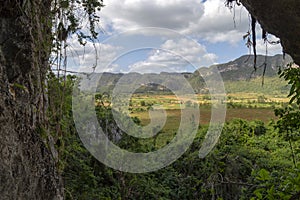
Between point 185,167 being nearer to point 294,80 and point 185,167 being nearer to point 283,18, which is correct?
point 294,80

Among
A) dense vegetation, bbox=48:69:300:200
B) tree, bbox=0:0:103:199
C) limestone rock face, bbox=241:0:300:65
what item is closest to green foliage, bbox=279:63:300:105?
limestone rock face, bbox=241:0:300:65

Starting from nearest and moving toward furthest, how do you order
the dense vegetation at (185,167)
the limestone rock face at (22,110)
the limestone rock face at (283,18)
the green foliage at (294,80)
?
the limestone rock face at (22,110) < the limestone rock face at (283,18) < the green foliage at (294,80) < the dense vegetation at (185,167)

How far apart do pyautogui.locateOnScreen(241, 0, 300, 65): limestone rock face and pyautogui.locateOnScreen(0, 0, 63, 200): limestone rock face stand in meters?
1.41

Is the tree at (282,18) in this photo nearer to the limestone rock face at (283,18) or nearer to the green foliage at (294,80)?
the limestone rock face at (283,18)

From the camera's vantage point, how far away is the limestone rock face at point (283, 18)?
1.76 meters

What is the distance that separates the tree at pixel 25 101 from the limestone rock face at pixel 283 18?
141cm

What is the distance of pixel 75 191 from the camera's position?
17.4 feet

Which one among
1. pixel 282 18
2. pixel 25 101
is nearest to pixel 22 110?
pixel 25 101

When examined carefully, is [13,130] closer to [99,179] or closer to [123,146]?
[99,179]

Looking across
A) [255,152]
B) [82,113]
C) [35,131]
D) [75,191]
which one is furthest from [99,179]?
[35,131]

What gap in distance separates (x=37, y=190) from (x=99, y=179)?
456 centimetres

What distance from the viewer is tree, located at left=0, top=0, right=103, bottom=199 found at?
1.57 meters

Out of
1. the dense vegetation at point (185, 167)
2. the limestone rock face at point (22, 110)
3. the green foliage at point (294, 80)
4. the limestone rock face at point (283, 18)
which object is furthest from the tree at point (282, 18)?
the dense vegetation at point (185, 167)

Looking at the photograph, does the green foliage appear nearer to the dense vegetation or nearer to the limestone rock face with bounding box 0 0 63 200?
the limestone rock face with bounding box 0 0 63 200
